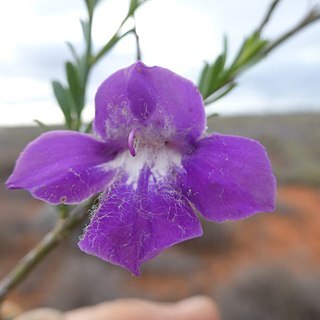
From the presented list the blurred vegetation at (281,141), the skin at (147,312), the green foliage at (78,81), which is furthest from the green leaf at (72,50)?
the blurred vegetation at (281,141)

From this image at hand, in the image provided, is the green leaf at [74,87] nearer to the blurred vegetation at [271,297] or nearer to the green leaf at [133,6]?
the green leaf at [133,6]

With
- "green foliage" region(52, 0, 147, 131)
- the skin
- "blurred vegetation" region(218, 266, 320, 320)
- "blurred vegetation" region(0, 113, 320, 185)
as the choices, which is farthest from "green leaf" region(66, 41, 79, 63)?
"blurred vegetation" region(0, 113, 320, 185)

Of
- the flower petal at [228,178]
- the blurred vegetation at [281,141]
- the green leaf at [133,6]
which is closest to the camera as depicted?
the flower petal at [228,178]

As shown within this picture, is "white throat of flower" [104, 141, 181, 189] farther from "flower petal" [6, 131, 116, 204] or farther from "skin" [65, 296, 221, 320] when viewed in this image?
"skin" [65, 296, 221, 320]

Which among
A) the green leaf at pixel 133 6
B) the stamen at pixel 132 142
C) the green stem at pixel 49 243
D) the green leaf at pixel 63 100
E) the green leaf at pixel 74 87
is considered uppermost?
the green leaf at pixel 133 6

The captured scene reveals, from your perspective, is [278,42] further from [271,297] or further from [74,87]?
[271,297]

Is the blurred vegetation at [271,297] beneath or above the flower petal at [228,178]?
beneath
